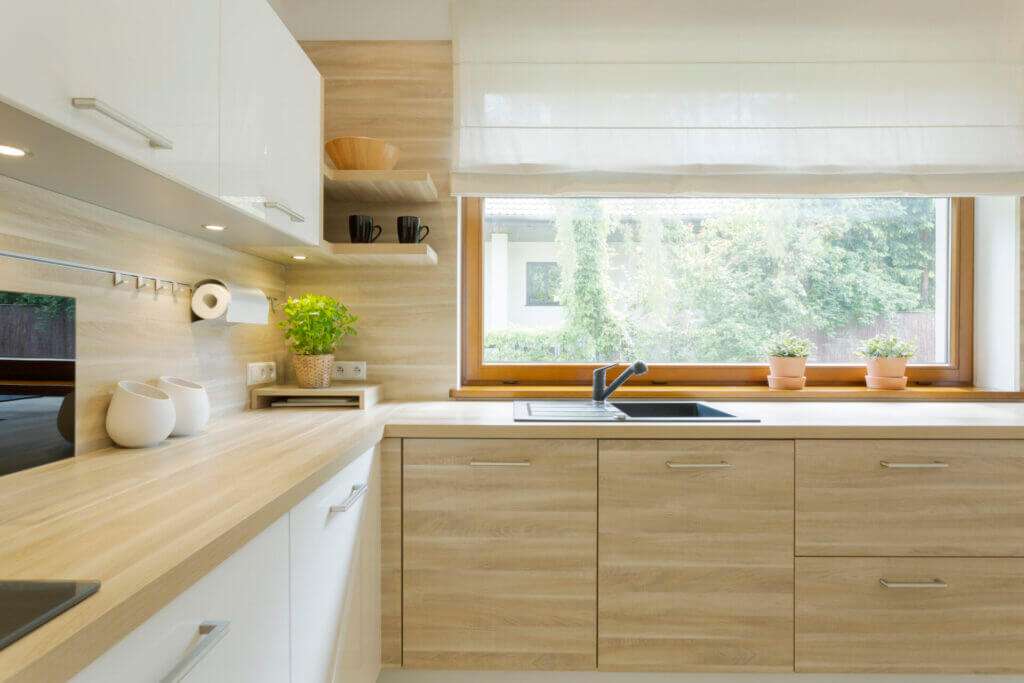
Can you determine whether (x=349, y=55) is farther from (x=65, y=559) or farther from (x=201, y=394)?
(x=65, y=559)

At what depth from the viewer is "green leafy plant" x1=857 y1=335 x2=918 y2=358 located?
95.9 inches

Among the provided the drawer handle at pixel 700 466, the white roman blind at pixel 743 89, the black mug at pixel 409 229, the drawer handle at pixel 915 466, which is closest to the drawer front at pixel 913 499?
the drawer handle at pixel 915 466

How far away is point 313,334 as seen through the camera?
212 centimetres

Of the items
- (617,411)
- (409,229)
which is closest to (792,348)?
(617,411)

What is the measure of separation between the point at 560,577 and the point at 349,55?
2070 mm

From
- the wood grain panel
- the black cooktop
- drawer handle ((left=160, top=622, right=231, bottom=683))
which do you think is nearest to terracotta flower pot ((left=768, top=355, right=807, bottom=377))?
the wood grain panel

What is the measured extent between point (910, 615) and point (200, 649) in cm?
186

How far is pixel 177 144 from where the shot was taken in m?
1.13

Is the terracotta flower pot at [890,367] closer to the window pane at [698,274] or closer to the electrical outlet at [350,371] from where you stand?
the window pane at [698,274]

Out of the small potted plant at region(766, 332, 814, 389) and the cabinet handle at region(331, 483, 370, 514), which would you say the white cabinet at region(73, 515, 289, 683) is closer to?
the cabinet handle at region(331, 483, 370, 514)

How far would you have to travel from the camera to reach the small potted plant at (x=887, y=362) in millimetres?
2420

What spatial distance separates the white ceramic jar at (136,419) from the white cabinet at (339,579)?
0.44 m

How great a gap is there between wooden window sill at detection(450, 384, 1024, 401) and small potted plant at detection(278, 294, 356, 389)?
0.52 metres

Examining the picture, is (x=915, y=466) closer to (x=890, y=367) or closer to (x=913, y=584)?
(x=913, y=584)
